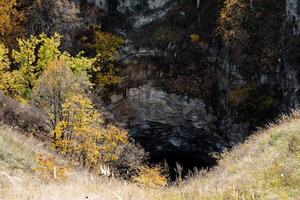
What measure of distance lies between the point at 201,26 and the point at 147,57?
610cm

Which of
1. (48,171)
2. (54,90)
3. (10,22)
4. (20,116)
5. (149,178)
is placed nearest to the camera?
(48,171)

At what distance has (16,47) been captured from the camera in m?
43.2

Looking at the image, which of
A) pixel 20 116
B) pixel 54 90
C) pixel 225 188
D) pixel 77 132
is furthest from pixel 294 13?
pixel 225 188

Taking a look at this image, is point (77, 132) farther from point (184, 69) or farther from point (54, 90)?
point (184, 69)

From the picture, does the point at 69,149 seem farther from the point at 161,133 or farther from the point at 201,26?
the point at 201,26

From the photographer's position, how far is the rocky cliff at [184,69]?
39.5m

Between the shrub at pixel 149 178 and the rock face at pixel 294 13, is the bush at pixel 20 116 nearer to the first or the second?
the shrub at pixel 149 178

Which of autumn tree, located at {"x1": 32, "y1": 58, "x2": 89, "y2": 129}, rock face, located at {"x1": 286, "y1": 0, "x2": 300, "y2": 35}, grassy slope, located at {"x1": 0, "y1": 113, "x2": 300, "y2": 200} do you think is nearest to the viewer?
grassy slope, located at {"x1": 0, "y1": 113, "x2": 300, "y2": 200}

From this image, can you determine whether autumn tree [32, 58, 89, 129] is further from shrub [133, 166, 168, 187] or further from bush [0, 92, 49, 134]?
shrub [133, 166, 168, 187]

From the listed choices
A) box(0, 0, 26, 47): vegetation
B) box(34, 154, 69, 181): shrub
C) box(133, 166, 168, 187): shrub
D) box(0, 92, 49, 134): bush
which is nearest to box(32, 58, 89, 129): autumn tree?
box(0, 92, 49, 134): bush

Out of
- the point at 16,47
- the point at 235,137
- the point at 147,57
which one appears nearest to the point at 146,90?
the point at 147,57

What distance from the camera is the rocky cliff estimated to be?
129 feet

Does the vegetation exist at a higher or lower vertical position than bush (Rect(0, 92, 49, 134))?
higher

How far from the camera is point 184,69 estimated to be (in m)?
44.9
